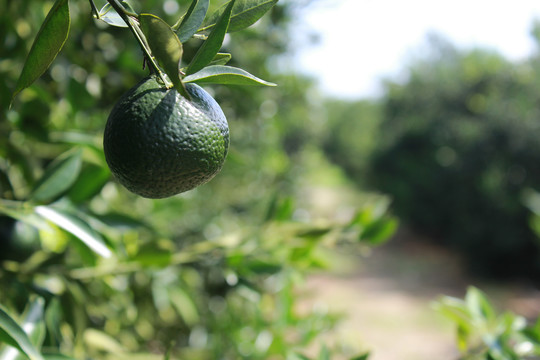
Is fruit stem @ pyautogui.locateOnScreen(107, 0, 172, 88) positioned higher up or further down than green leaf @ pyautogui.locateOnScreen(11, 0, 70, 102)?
Answer: higher up

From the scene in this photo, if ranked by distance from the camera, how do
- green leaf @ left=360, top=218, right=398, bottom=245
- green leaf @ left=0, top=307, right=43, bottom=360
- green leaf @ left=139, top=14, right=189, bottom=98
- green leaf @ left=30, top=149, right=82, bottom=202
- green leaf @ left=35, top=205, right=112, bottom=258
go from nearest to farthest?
green leaf @ left=139, top=14, right=189, bottom=98 → green leaf @ left=0, top=307, right=43, bottom=360 → green leaf @ left=35, top=205, right=112, bottom=258 → green leaf @ left=30, top=149, right=82, bottom=202 → green leaf @ left=360, top=218, right=398, bottom=245

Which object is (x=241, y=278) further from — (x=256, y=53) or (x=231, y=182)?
(x=231, y=182)

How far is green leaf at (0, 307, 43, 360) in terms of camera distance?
522 mm

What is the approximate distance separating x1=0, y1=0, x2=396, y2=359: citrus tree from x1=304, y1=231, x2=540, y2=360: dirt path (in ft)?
8.27

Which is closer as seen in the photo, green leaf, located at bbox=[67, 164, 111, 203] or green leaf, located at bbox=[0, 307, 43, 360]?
green leaf, located at bbox=[0, 307, 43, 360]

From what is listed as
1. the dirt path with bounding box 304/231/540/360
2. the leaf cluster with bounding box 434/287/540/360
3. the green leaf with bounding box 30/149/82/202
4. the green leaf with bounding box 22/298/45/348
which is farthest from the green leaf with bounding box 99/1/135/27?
the dirt path with bounding box 304/231/540/360

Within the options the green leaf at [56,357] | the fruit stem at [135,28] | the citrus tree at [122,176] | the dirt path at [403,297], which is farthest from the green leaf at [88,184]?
the dirt path at [403,297]

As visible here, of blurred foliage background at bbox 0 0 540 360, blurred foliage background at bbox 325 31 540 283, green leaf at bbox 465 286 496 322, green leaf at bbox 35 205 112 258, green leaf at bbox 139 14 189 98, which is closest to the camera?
green leaf at bbox 139 14 189 98

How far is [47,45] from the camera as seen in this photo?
15.0 inches

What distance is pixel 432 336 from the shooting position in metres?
5.04

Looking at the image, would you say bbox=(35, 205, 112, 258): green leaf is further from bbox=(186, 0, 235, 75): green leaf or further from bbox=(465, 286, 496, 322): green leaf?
bbox=(465, 286, 496, 322): green leaf

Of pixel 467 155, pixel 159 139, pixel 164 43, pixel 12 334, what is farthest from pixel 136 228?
pixel 467 155

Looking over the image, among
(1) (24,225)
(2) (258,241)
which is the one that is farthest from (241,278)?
(1) (24,225)

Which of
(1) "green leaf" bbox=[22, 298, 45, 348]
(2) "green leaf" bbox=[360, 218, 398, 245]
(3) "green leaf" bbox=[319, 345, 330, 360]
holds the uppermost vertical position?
(2) "green leaf" bbox=[360, 218, 398, 245]
